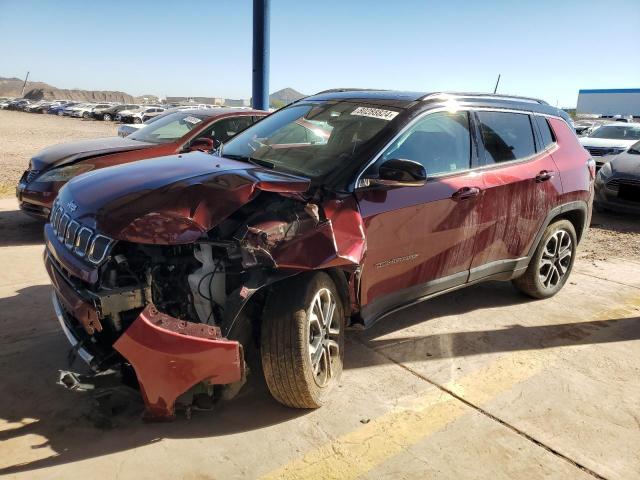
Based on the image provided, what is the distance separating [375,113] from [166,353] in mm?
2191

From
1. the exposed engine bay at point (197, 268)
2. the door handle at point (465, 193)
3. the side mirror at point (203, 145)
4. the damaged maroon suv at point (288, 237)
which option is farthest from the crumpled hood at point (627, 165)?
the exposed engine bay at point (197, 268)

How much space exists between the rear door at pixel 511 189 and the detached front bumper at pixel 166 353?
2215 millimetres

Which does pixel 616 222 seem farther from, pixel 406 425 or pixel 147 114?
pixel 147 114

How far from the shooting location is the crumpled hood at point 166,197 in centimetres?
248

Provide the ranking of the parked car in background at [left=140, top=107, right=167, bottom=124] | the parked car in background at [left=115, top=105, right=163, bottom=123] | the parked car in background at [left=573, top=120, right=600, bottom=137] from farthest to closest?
the parked car in background at [left=115, top=105, right=163, bottom=123] < the parked car in background at [left=140, top=107, right=167, bottom=124] < the parked car in background at [left=573, top=120, right=600, bottom=137]

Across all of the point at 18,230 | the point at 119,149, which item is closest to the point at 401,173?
the point at 119,149

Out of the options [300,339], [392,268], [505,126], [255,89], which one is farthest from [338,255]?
[255,89]

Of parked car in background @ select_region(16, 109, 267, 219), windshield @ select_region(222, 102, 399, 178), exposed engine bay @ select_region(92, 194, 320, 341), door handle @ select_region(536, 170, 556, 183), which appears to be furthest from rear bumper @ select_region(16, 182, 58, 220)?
door handle @ select_region(536, 170, 556, 183)

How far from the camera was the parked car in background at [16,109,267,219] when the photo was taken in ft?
19.9

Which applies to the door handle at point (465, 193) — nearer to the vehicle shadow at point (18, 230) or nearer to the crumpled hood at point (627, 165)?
the vehicle shadow at point (18, 230)

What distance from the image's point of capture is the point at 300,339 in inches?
106

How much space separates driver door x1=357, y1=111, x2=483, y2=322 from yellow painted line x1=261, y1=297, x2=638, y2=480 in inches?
25.2

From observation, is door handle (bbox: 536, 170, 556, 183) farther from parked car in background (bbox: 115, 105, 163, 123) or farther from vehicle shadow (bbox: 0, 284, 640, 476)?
parked car in background (bbox: 115, 105, 163, 123)

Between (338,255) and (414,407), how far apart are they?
110cm
